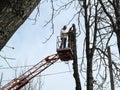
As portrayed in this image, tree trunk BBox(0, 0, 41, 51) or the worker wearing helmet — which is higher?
the worker wearing helmet

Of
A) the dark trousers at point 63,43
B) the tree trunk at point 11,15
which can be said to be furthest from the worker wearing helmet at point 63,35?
the tree trunk at point 11,15

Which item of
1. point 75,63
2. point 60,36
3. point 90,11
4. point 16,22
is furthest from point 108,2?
point 16,22

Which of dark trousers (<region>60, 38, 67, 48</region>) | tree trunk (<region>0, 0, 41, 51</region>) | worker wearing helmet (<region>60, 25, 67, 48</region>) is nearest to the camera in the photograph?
tree trunk (<region>0, 0, 41, 51</region>)

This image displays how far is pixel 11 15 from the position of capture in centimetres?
201

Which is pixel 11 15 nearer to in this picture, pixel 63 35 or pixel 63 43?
pixel 63 35

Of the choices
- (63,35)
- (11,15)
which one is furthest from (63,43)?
(11,15)

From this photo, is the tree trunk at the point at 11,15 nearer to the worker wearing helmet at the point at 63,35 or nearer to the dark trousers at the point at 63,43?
the worker wearing helmet at the point at 63,35

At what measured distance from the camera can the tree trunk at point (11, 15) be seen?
1.99 metres

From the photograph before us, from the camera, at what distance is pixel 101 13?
11.4 metres

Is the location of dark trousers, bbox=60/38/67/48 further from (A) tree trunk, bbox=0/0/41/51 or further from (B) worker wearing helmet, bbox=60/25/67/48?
(A) tree trunk, bbox=0/0/41/51

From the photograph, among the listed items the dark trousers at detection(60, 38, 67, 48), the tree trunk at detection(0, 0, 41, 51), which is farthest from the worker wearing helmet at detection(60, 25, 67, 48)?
the tree trunk at detection(0, 0, 41, 51)

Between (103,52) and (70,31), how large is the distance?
417 centimetres

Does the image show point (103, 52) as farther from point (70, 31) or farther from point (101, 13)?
point (70, 31)

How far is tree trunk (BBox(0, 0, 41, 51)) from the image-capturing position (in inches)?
78.2
